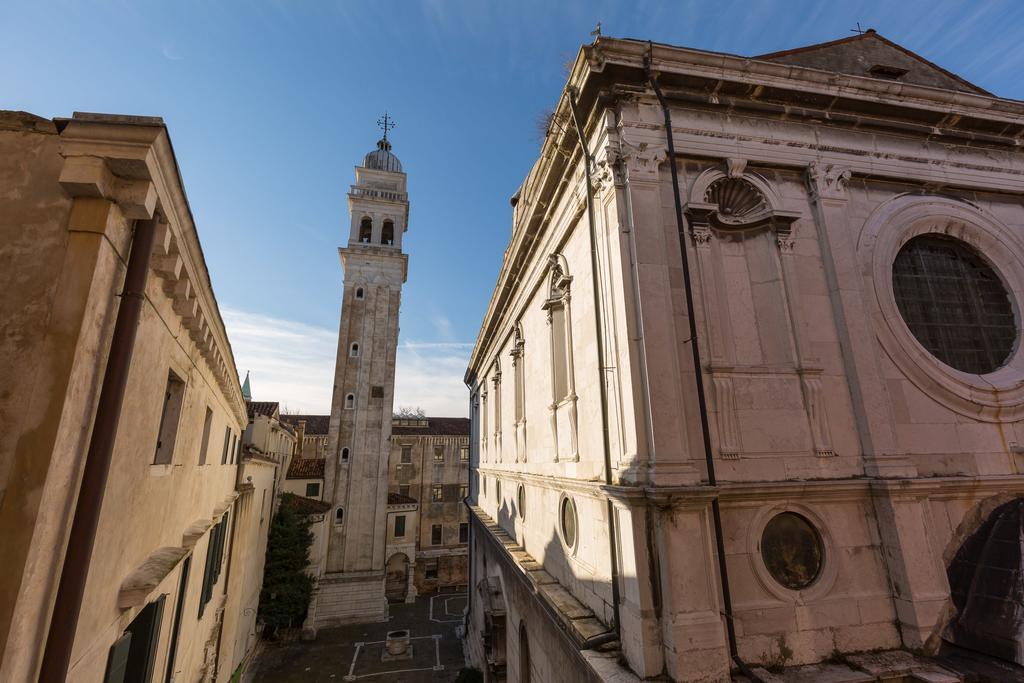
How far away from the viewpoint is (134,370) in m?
4.35

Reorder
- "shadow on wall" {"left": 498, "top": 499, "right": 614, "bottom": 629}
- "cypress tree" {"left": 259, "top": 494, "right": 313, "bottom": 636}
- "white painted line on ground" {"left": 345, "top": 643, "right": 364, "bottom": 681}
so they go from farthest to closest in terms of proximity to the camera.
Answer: "cypress tree" {"left": 259, "top": 494, "right": 313, "bottom": 636}
"white painted line on ground" {"left": 345, "top": 643, "right": 364, "bottom": 681}
"shadow on wall" {"left": 498, "top": 499, "right": 614, "bottom": 629}

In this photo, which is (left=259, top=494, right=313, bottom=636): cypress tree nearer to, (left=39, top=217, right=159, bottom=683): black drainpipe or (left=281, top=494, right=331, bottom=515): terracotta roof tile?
(left=281, top=494, right=331, bottom=515): terracotta roof tile

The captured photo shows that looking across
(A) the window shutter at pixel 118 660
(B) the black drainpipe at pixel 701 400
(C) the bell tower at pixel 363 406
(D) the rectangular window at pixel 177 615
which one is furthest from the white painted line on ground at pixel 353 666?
(B) the black drainpipe at pixel 701 400

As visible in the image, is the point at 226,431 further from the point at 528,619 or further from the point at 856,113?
the point at 856,113

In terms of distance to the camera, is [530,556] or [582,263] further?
[530,556]

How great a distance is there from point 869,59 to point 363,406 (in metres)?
30.9

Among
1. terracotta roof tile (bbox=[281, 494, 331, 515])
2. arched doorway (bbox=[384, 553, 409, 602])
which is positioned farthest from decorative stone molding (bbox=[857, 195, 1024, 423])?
arched doorway (bbox=[384, 553, 409, 602])

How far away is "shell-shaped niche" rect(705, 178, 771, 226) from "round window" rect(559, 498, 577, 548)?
5602mm

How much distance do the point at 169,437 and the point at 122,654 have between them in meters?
2.44

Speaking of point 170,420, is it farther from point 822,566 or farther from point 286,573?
point 286,573

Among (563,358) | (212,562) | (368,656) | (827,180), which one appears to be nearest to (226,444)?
(212,562)

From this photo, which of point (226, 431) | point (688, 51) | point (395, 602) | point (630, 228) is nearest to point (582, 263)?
point (630, 228)

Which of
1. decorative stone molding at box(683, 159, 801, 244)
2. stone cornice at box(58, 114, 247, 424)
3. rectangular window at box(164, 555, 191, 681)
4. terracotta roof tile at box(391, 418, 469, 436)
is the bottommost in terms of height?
rectangular window at box(164, 555, 191, 681)

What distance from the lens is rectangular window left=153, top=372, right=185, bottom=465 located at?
607 cm
